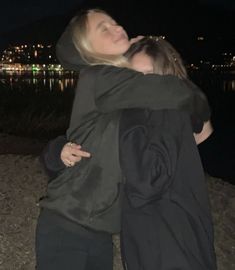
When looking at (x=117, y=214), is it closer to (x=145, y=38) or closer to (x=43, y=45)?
(x=145, y=38)

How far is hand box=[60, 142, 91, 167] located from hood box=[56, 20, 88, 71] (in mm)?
335

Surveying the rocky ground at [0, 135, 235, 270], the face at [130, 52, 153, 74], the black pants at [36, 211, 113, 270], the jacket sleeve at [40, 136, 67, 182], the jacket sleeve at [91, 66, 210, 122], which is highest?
the face at [130, 52, 153, 74]

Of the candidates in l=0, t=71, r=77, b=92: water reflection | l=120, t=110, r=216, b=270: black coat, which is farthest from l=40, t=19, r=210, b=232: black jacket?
l=0, t=71, r=77, b=92: water reflection

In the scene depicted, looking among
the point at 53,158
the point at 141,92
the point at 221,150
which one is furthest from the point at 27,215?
the point at 221,150

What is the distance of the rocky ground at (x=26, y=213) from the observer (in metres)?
4.56

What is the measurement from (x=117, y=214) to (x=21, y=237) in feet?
10.0

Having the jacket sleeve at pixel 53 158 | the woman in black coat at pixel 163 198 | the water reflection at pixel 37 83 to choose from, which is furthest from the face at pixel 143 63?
the water reflection at pixel 37 83

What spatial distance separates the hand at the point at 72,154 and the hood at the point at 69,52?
0.33 meters

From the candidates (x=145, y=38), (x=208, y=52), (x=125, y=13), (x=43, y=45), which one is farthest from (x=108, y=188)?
(x=125, y=13)

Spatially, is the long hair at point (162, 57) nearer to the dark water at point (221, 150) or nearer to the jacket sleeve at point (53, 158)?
the jacket sleeve at point (53, 158)

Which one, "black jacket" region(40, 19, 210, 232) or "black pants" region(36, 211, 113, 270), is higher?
"black jacket" region(40, 19, 210, 232)

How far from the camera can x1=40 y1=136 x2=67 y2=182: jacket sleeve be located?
2152mm

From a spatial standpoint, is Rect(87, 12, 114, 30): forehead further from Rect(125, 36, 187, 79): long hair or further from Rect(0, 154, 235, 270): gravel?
Rect(0, 154, 235, 270): gravel

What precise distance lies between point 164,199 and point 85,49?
28.9 inches
